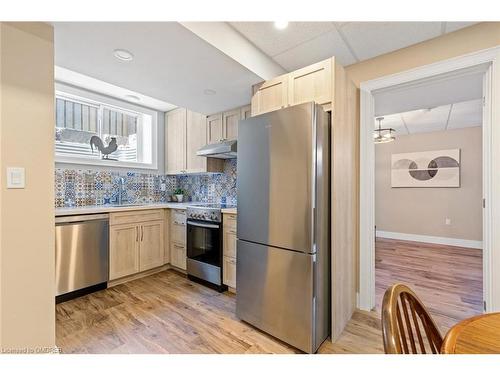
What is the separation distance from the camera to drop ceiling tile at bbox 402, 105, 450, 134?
364 centimetres

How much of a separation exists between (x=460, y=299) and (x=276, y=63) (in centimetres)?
305

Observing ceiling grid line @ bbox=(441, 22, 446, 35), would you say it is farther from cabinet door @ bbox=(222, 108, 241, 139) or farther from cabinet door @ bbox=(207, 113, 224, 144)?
cabinet door @ bbox=(207, 113, 224, 144)

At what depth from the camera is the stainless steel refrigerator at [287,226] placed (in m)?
1.60

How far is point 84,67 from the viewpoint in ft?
6.44

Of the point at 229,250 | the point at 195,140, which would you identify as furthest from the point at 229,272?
the point at 195,140

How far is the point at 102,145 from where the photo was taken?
3242 millimetres

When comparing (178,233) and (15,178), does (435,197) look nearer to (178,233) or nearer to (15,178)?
(178,233)

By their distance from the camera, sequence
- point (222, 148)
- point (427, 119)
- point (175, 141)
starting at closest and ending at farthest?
point (222, 148) → point (175, 141) → point (427, 119)

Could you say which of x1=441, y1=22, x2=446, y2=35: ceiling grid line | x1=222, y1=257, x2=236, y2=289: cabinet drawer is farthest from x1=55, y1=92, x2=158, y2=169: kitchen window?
x1=441, y1=22, x2=446, y2=35: ceiling grid line

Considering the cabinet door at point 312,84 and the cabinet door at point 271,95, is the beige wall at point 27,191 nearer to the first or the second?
the cabinet door at point 271,95

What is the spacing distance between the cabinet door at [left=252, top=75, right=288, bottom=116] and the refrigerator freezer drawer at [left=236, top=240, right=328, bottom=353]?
124 centimetres

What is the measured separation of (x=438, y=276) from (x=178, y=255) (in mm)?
3428
